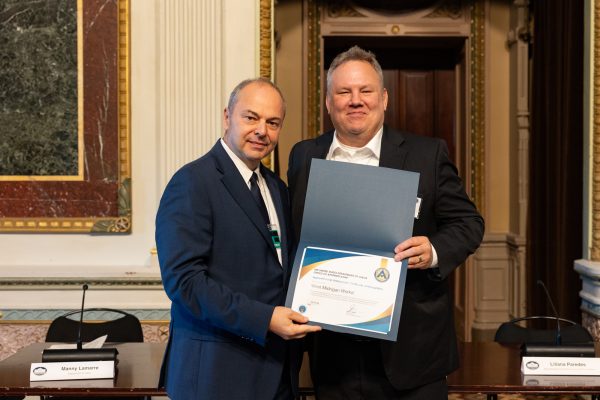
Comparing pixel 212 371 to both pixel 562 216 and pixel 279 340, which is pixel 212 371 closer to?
pixel 279 340

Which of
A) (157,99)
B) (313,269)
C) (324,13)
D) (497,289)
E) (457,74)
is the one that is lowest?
(497,289)

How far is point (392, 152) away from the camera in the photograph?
2273 mm

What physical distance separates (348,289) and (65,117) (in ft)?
9.41

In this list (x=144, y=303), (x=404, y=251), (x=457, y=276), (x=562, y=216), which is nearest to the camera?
(x=404, y=251)

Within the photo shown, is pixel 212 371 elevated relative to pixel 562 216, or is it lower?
lower

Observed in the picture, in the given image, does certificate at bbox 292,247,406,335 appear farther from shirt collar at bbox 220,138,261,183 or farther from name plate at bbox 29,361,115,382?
name plate at bbox 29,361,115,382

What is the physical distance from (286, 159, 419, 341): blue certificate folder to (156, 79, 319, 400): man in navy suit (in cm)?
9

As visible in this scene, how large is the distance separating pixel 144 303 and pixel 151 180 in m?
0.69

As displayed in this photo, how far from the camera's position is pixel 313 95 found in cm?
645

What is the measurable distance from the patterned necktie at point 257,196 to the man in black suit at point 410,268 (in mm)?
169

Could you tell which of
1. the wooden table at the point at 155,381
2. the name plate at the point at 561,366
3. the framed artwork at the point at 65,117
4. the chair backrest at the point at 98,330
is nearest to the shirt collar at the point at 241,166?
the wooden table at the point at 155,381

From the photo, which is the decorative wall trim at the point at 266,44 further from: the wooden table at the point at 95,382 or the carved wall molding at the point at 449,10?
the carved wall molding at the point at 449,10

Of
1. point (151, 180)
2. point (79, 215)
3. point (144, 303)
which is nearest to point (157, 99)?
point (151, 180)

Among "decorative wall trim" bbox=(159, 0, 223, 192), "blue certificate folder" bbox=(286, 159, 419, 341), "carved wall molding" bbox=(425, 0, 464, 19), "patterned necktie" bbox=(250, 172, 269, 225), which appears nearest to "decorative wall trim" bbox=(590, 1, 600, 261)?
"decorative wall trim" bbox=(159, 0, 223, 192)
